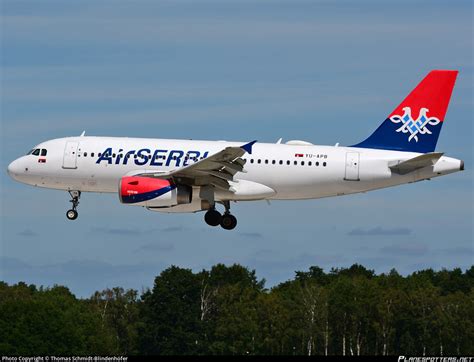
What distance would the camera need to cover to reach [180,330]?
140 metres

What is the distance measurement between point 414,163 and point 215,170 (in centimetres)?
1126

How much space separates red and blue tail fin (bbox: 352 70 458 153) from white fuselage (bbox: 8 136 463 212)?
2.06m

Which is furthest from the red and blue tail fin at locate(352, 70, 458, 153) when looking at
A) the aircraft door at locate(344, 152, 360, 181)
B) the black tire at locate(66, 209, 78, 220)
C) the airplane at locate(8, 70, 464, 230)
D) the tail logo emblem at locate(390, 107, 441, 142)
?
the black tire at locate(66, 209, 78, 220)

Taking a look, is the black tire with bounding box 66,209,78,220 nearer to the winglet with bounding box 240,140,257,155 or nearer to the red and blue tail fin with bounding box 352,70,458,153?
the winglet with bounding box 240,140,257,155

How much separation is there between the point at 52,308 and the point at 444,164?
5223 centimetres

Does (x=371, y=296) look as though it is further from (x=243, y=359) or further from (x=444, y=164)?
(x=243, y=359)

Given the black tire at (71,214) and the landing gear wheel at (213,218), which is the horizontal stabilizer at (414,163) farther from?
the black tire at (71,214)

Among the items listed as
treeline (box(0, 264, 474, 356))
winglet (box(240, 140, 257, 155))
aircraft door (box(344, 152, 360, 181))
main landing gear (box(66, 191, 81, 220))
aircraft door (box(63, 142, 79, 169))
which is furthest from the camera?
treeline (box(0, 264, 474, 356))

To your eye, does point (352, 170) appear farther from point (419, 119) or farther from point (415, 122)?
point (419, 119)

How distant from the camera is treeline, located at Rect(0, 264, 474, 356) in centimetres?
12375

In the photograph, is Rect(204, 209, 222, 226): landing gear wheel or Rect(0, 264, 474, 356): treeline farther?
Rect(0, 264, 474, 356): treeline

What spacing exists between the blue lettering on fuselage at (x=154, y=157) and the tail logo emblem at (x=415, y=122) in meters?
12.1

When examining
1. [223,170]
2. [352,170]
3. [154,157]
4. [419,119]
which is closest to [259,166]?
[223,170]

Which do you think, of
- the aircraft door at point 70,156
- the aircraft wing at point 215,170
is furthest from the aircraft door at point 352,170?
the aircraft door at point 70,156
